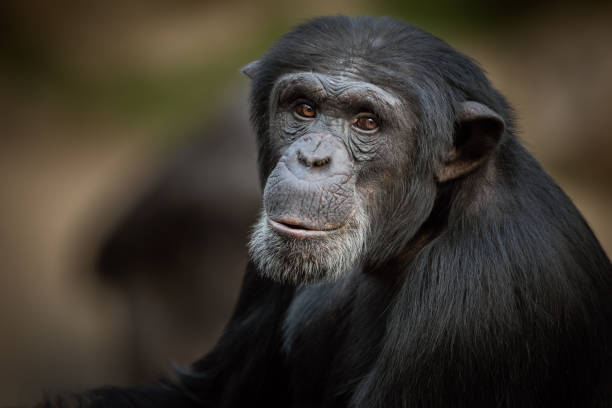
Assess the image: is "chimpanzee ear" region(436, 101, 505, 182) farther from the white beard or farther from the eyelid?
the white beard

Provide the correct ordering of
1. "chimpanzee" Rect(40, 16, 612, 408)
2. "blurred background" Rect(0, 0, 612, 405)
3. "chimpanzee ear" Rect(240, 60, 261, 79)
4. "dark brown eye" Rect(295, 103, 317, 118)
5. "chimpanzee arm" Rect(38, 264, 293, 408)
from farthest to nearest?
"blurred background" Rect(0, 0, 612, 405) → "chimpanzee arm" Rect(38, 264, 293, 408) → "chimpanzee ear" Rect(240, 60, 261, 79) → "dark brown eye" Rect(295, 103, 317, 118) → "chimpanzee" Rect(40, 16, 612, 408)

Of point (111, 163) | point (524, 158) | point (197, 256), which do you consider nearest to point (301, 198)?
point (524, 158)

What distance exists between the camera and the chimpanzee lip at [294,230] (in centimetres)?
389

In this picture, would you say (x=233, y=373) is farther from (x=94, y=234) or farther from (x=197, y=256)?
(x=94, y=234)

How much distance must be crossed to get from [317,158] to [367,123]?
34 cm

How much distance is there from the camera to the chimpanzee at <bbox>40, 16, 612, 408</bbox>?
378cm

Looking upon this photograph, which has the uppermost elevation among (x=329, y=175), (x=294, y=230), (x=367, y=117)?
(x=367, y=117)

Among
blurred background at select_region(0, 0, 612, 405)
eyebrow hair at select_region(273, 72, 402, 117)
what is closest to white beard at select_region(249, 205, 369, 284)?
eyebrow hair at select_region(273, 72, 402, 117)

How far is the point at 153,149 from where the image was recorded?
13422mm

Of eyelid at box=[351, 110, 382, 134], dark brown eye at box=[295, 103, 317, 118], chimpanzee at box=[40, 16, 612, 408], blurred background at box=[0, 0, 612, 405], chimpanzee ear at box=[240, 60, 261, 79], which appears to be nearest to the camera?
chimpanzee at box=[40, 16, 612, 408]

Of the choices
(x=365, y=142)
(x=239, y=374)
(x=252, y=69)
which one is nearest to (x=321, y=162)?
(x=365, y=142)

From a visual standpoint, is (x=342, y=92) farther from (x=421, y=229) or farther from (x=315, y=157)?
(x=421, y=229)

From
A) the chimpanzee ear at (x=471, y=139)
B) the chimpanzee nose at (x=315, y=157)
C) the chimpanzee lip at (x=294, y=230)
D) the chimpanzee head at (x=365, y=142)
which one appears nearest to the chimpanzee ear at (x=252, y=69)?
the chimpanzee head at (x=365, y=142)

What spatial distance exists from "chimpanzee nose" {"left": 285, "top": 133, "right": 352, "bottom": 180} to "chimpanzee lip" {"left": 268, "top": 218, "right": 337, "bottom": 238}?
0.76 ft
